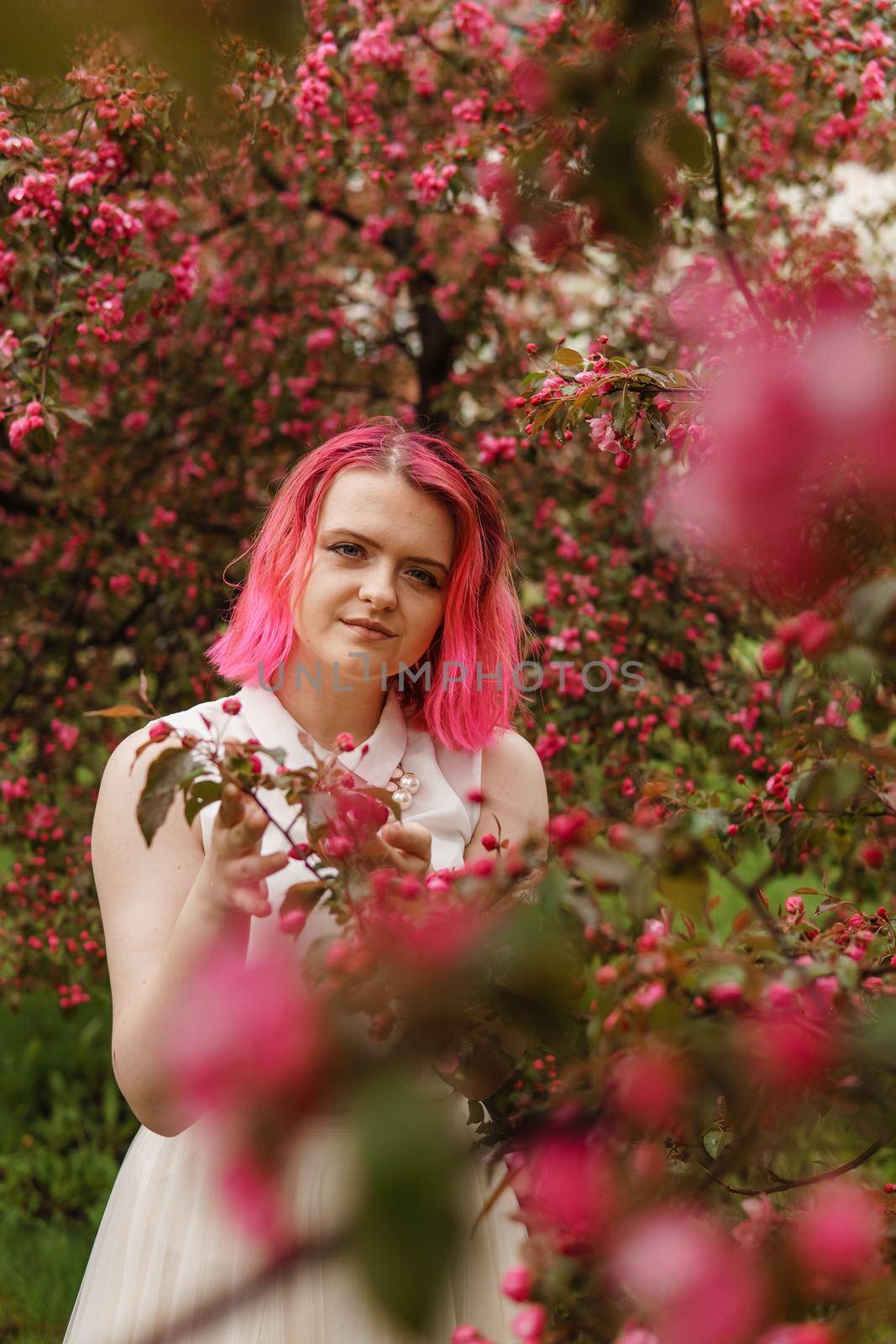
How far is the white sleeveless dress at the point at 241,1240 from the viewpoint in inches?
57.4

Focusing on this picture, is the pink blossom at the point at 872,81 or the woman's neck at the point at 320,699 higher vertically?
the pink blossom at the point at 872,81

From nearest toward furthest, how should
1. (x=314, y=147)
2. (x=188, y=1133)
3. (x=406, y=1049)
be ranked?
(x=406, y=1049)
(x=188, y=1133)
(x=314, y=147)

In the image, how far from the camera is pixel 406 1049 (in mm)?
566

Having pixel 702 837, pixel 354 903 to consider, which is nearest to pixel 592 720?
pixel 702 837

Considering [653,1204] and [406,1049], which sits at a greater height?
[406,1049]

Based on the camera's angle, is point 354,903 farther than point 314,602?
No

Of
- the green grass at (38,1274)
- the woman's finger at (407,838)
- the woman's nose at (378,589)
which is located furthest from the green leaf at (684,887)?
the green grass at (38,1274)

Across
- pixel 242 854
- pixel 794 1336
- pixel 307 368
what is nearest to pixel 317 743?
pixel 242 854

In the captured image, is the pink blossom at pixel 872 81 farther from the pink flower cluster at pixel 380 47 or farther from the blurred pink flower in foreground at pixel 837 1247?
the blurred pink flower in foreground at pixel 837 1247

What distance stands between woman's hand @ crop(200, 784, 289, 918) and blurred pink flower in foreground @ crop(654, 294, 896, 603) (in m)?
0.43

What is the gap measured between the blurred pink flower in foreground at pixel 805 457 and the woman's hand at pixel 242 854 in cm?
43

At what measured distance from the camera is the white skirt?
56.9 inches

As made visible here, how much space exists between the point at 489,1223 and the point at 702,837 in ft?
3.12

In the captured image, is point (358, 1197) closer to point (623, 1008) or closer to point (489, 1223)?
point (623, 1008)
